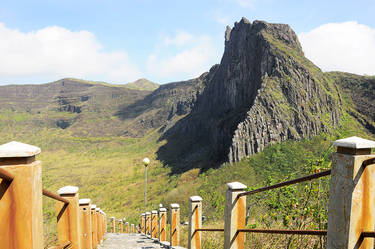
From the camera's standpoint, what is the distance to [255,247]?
395 cm

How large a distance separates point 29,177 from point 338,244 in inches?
76.4

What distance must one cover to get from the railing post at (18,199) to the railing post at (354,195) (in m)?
1.88

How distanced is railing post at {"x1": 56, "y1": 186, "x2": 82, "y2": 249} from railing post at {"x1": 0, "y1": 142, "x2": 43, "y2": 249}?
→ 117cm

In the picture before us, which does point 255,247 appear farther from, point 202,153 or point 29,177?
point 202,153

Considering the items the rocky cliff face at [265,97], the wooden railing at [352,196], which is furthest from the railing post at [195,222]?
the rocky cliff face at [265,97]

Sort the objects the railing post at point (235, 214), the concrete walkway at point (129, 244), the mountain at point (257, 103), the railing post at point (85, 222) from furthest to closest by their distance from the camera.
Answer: the mountain at point (257, 103)
the concrete walkway at point (129, 244)
the railing post at point (85, 222)
the railing post at point (235, 214)

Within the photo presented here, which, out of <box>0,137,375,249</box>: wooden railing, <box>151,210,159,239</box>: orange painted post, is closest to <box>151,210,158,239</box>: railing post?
<box>151,210,159,239</box>: orange painted post

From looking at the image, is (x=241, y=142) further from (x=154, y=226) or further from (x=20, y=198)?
(x=20, y=198)

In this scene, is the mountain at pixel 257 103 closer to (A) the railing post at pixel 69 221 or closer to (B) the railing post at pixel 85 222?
(B) the railing post at pixel 85 222

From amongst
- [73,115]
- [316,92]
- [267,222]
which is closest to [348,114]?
[316,92]

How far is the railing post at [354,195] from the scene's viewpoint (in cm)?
152

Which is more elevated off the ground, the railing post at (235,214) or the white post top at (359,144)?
the white post top at (359,144)

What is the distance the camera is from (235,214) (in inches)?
128

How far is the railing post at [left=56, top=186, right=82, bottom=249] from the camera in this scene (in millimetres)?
2629
